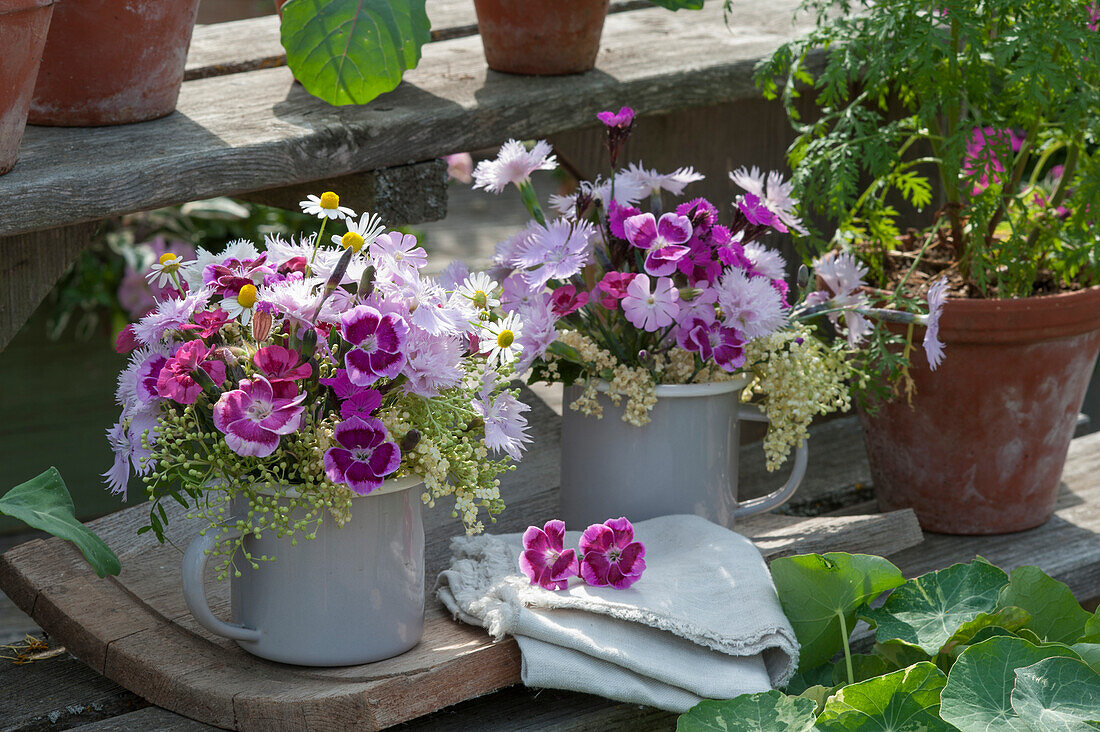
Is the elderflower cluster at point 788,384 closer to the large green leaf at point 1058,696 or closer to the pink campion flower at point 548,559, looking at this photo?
the pink campion flower at point 548,559

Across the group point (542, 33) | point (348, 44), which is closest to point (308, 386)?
point (348, 44)

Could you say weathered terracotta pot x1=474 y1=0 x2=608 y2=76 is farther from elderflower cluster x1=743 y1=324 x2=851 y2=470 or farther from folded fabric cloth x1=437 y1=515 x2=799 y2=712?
folded fabric cloth x1=437 y1=515 x2=799 y2=712

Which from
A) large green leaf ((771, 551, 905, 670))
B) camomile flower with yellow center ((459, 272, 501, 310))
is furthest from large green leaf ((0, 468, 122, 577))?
large green leaf ((771, 551, 905, 670))

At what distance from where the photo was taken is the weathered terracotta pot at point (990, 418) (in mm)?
1406

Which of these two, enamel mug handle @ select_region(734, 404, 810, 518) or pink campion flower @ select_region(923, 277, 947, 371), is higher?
pink campion flower @ select_region(923, 277, 947, 371)

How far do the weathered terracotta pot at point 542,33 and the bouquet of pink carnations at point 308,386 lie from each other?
601 millimetres

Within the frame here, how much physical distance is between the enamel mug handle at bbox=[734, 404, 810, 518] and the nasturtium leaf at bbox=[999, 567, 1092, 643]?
0.92ft

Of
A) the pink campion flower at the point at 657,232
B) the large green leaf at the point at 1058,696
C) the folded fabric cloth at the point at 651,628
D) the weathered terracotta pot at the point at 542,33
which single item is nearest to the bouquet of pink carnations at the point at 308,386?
the folded fabric cloth at the point at 651,628

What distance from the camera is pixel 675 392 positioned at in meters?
1.24

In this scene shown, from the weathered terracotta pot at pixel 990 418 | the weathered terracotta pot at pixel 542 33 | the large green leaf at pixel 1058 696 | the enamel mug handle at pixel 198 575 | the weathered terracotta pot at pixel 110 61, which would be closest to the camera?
the large green leaf at pixel 1058 696

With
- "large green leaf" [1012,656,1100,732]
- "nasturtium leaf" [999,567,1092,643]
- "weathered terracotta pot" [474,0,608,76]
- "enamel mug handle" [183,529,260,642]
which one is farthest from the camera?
"weathered terracotta pot" [474,0,608,76]

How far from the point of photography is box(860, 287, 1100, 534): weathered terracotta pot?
1.41m

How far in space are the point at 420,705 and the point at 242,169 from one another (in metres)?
0.59

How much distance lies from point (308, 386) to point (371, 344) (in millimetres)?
79
